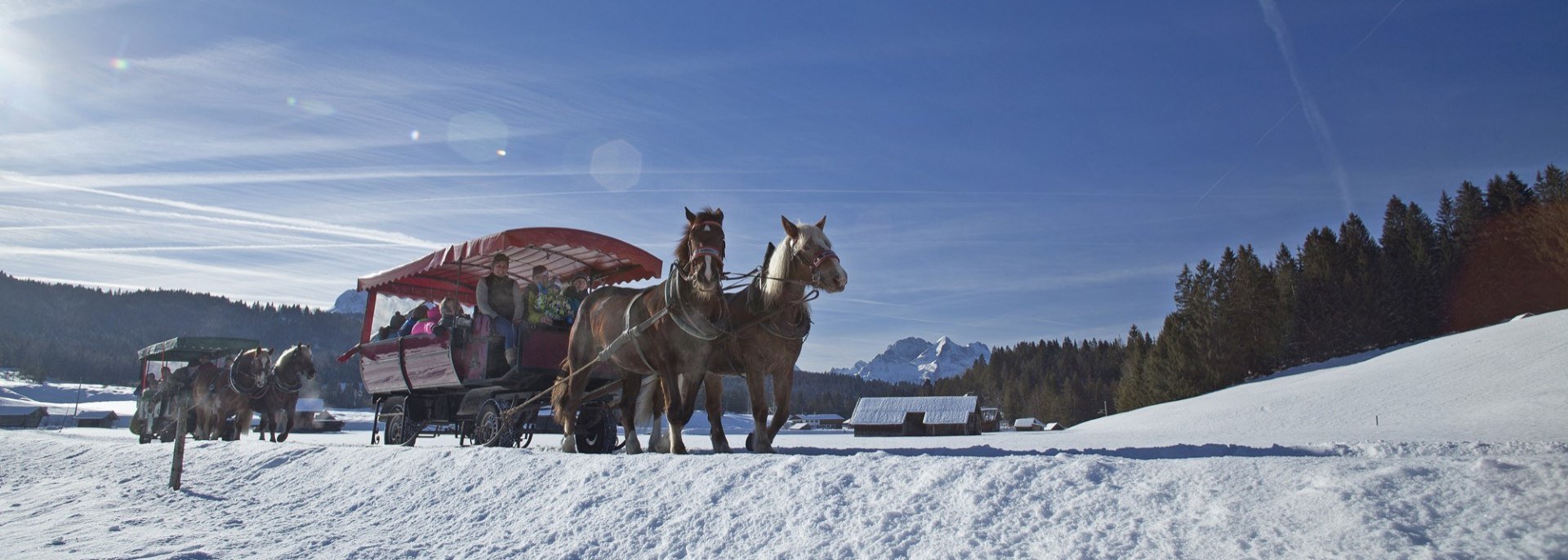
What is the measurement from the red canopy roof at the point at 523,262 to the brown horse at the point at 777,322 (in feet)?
11.6

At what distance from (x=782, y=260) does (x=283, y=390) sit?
15.1 meters

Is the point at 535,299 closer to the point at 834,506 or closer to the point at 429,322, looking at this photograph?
the point at 429,322

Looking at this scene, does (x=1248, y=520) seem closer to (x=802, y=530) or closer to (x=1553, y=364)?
(x=802, y=530)

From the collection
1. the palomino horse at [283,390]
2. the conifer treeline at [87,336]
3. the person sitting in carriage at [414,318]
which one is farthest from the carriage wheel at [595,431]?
the conifer treeline at [87,336]

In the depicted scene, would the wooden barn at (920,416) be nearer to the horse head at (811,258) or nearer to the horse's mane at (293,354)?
the horse's mane at (293,354)

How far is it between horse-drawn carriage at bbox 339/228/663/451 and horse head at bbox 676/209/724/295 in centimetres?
230

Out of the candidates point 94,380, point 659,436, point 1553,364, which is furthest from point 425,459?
point 94,380

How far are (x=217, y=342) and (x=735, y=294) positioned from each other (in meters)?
19.2

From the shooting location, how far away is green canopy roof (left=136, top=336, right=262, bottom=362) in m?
19.3

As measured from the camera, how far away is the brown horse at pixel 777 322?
6668mm

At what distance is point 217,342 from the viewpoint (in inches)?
807

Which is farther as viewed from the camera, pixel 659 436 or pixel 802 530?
pixel 659 436

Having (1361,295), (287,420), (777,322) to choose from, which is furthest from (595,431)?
(1361,295)

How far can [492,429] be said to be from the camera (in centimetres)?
1024
